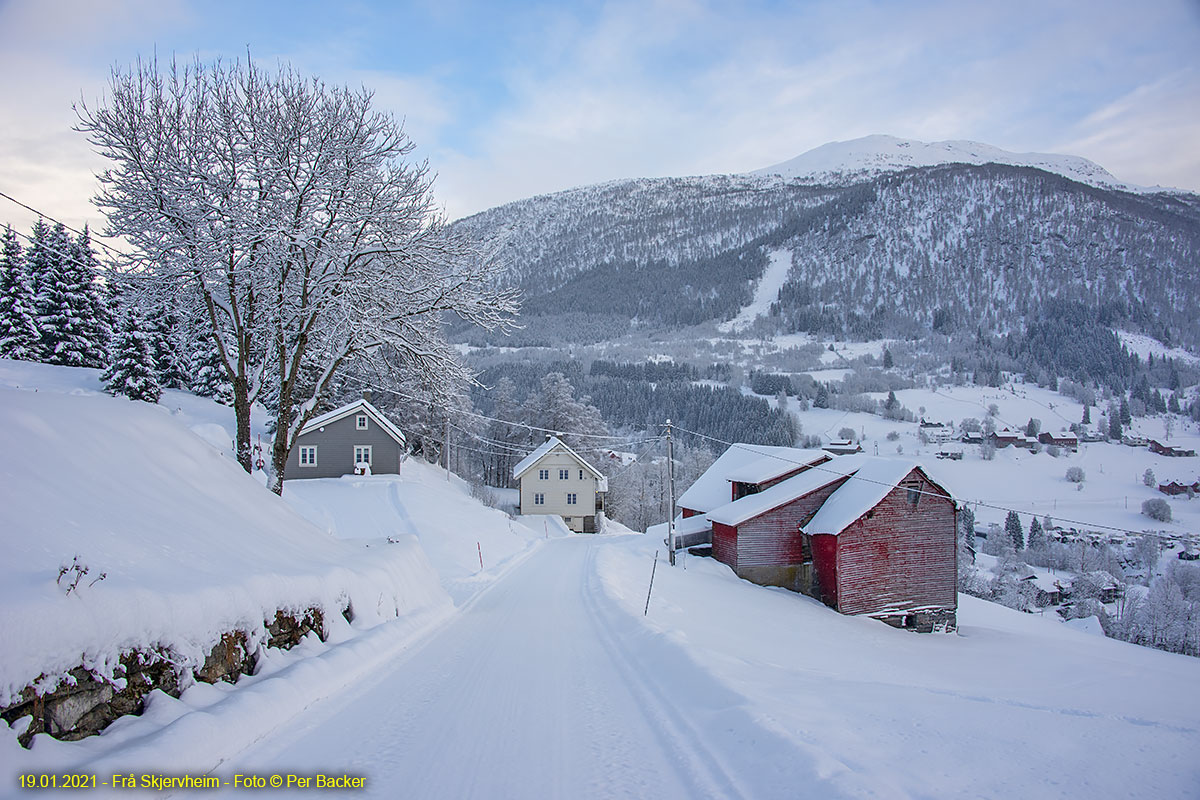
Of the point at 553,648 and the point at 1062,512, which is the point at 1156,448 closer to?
the point at 1062,512

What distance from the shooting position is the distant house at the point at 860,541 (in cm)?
2852

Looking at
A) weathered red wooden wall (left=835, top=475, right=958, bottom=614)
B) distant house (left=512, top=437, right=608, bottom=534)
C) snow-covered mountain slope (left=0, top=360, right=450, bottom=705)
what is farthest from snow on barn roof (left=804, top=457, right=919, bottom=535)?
distant house (left=512, top=437, right=608, bottom=534)

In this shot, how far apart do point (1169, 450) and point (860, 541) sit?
444ft

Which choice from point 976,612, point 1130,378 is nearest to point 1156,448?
point 1130,378

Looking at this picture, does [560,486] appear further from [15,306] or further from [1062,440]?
[1062,440]

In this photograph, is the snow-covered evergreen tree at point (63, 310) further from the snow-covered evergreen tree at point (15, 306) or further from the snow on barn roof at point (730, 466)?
the snow on barn roof at point (730, 466)

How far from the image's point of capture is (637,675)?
7.86 metres

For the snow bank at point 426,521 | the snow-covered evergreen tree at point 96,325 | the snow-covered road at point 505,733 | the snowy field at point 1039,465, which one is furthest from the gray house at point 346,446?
the snowy field at point 1039,465

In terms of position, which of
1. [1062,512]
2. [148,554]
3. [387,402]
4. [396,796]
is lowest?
[1062,512]

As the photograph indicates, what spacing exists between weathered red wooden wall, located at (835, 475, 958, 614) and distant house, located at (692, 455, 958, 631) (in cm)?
5

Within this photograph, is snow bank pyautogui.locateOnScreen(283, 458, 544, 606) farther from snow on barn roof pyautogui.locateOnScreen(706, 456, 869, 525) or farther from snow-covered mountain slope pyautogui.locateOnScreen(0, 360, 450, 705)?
snow on barn roof pyautogui.locateOnScreen(706, 456, 869, 525)

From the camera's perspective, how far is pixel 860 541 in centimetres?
2861

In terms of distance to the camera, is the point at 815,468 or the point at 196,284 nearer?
the point at 196,284

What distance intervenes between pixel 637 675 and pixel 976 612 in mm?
36412
